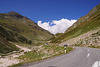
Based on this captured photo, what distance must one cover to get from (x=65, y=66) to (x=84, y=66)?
150 centimetres

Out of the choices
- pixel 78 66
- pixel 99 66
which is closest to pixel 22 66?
pixel 78 66

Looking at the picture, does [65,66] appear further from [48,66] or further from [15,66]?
[15,66]

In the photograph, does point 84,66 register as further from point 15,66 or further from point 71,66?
point 15,66

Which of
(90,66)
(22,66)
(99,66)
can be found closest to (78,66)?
(90,66)

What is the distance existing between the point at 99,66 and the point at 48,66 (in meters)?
4.04

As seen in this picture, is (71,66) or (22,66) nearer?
(71,66)

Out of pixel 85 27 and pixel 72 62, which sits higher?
pixel 85 27

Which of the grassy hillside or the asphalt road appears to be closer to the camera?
the asphalt road

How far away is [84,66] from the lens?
7.27 m

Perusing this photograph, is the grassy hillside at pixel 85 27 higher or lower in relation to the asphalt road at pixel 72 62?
higher

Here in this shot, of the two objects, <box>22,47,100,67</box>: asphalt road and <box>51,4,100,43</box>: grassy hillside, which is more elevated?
<box>51,4,100,43</box>: grassy hillside

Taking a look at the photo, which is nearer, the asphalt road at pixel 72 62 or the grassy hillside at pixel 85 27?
the asphalt road at pixel 72 62

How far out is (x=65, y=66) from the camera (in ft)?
24.3

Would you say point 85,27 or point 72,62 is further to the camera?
point 85,27
